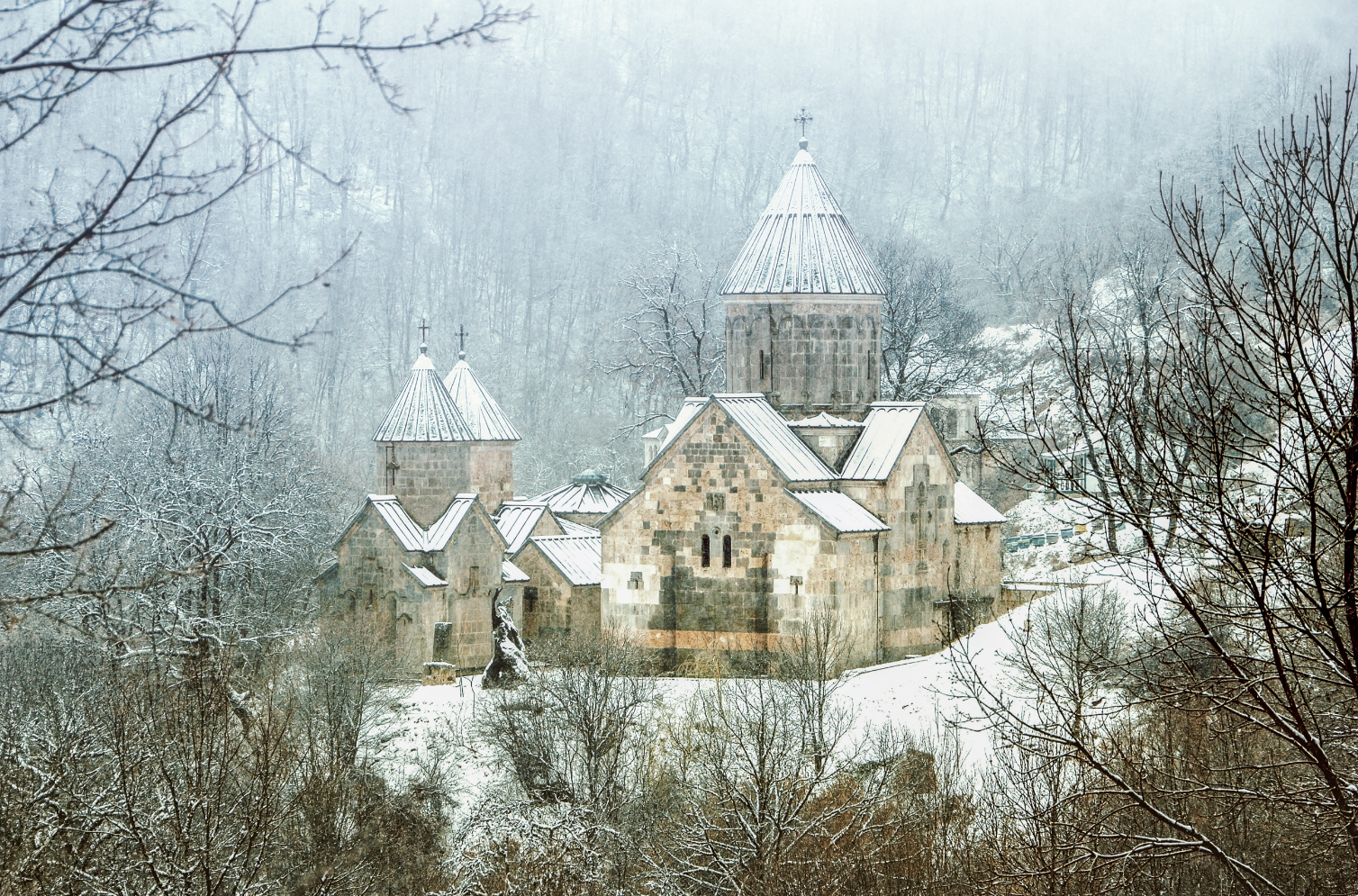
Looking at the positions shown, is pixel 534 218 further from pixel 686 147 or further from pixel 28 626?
pixel 28 626

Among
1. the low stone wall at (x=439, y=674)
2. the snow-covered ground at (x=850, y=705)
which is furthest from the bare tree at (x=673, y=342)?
the snow-covered ground at (x=850, y=705)

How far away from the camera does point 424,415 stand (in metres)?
27.8

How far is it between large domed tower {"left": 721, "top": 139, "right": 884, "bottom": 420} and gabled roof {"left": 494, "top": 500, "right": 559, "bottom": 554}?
4.44 m

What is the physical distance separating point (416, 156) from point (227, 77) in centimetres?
Result: 7068

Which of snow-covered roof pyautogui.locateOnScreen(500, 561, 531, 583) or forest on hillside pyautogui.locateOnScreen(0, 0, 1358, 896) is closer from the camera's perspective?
forest on hillside pyautogui.locateOnScreen(0, 0, 1358, 896)

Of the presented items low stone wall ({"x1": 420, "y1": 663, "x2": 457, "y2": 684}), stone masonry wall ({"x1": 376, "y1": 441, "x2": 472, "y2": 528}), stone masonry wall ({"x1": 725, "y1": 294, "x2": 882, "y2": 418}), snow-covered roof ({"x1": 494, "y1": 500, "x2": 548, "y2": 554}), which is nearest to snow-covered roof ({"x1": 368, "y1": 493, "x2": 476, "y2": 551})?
stone masonry wall ({"x1": 376, "y1": 441, "x2": 472, "y2": 528})

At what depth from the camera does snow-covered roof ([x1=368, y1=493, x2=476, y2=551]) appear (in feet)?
86.8

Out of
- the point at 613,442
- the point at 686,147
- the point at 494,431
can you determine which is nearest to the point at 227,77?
the point at 494,431

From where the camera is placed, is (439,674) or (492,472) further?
(492,472)

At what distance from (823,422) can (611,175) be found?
4958cm

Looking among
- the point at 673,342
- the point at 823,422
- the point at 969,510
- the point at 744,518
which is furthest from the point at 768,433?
the point at 673,342

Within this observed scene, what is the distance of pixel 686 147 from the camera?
75.6 metres

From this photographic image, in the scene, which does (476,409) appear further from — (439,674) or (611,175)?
(611,175)

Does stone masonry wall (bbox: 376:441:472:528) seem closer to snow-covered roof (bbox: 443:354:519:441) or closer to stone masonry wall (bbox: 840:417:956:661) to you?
snow-covered roof (bbox: 443:354:519:441)
